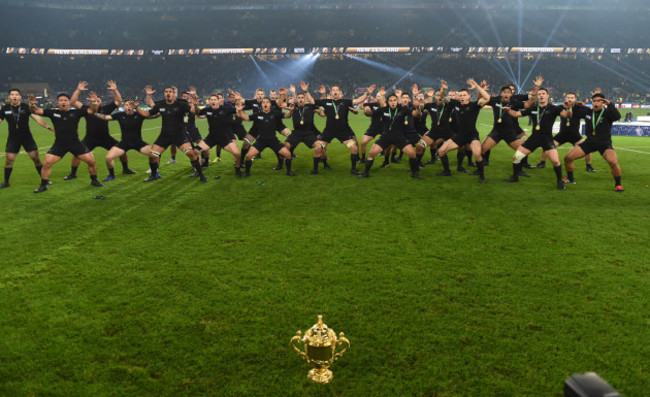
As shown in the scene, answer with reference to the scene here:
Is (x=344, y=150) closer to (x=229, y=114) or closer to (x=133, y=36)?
(x=229, y=114)

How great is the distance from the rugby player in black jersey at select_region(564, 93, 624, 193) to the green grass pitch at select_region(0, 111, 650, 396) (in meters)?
0.81

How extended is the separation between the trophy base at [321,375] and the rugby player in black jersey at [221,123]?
25.7 ft

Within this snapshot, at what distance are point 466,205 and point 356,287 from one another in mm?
3910

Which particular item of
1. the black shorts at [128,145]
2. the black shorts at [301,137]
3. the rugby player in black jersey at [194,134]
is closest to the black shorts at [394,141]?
the black shorts at [301,137]

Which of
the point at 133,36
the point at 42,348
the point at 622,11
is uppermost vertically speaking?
the point at 622,11

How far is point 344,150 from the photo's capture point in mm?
15195

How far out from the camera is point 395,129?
9.73 metres

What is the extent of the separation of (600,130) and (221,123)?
828 cm

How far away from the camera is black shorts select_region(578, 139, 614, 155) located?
8.30 meters

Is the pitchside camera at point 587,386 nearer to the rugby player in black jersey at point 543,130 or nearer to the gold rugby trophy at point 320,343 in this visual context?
the gold rugby trophy at point 320,343

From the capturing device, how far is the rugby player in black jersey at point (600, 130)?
8109 mm

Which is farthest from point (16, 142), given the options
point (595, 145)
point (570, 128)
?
point (595, 145)

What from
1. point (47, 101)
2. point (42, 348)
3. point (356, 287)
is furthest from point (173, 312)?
point (47, 101)

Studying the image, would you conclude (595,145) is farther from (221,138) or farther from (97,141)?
(97,141)
